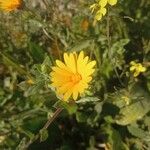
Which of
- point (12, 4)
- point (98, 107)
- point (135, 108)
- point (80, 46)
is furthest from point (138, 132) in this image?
point (12, 4)

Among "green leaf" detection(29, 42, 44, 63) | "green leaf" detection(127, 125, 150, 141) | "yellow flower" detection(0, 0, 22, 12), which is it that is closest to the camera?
"yellow flower" detection(0, 0, 22, 12)

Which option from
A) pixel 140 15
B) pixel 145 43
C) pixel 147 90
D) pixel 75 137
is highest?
pixel 140 15

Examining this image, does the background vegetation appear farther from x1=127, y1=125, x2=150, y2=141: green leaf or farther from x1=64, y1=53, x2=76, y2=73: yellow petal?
x1=64, y1=53, x2=76, y2=73: yellow petal

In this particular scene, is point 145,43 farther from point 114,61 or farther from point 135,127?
point 135,127

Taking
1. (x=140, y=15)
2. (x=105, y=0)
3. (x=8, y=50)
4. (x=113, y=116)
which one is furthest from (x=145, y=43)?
(x=8, y=50)

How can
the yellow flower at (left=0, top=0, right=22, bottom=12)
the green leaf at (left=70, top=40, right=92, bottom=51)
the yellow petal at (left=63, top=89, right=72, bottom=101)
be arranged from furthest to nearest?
the green leaf at (left=70, top=40, right=92, bottom=51) < the yellow flower at (left=0, top=0, right=22, bottom=12) < the yellow petal at (left=63, top=89, right=72, bottom=101)

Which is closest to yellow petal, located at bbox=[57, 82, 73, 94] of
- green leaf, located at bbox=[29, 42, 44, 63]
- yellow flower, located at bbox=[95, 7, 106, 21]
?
yellow flower, located at bbox=[95, 7, 106, 21]
